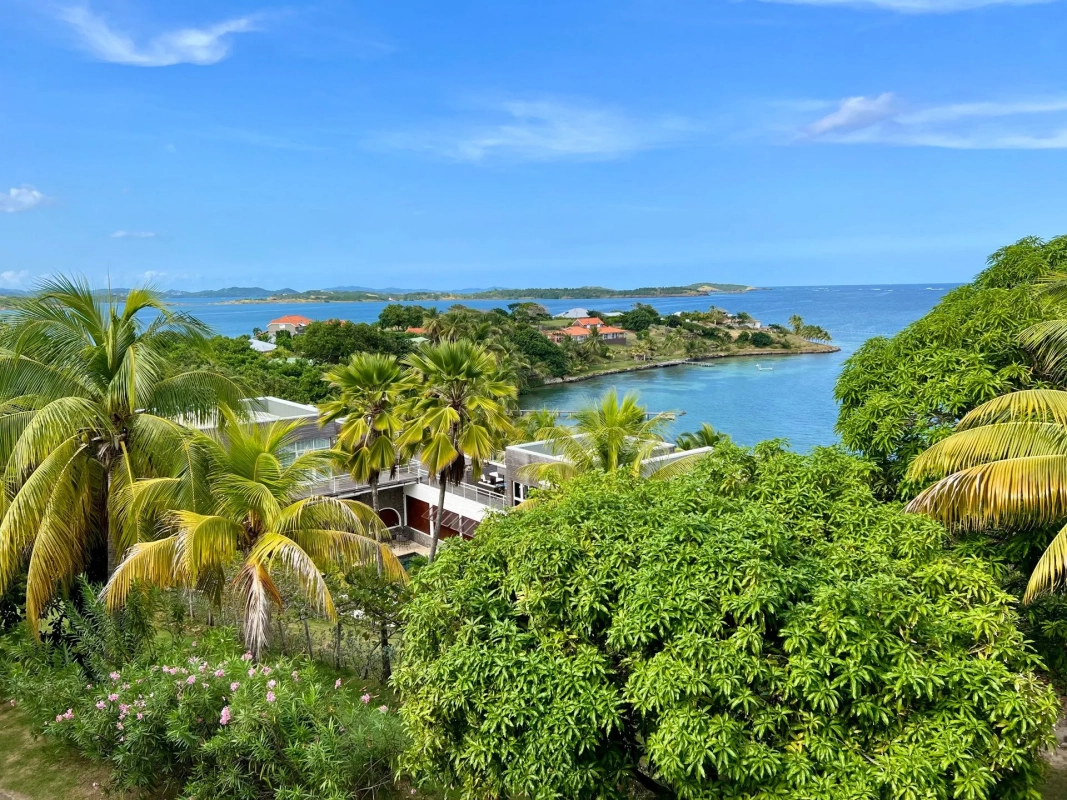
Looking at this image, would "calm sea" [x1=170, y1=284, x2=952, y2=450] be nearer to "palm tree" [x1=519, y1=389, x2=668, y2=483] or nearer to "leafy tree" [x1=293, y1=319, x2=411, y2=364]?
"leafy tree" [x1=293, y1=319, x2=411, y2=364]

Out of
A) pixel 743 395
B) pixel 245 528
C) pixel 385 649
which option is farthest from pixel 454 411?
pixel 743 395

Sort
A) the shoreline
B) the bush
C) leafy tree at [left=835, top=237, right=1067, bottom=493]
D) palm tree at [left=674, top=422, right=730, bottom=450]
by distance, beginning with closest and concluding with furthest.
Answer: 1. the bush
2. leafy tree at [left=835, top=237, right=1067, bottom=493]
3. palm tree at [left=674, top=422, right=730, bottom=450]
4. the shoreline

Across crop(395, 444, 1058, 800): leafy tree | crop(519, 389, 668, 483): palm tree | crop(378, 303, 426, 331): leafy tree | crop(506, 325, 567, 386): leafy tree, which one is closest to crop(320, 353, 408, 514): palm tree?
crop(519, 389, 668, 483): palm tree

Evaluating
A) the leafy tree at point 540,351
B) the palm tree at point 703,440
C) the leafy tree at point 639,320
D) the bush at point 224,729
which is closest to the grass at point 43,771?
the bush at point 224,729

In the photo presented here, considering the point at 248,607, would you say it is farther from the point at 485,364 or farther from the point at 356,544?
the point at 485,364

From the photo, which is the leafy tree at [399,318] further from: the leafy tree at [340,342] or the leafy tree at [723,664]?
the leafy tree at [723,664]

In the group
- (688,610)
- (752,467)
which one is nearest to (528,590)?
(688,610)
